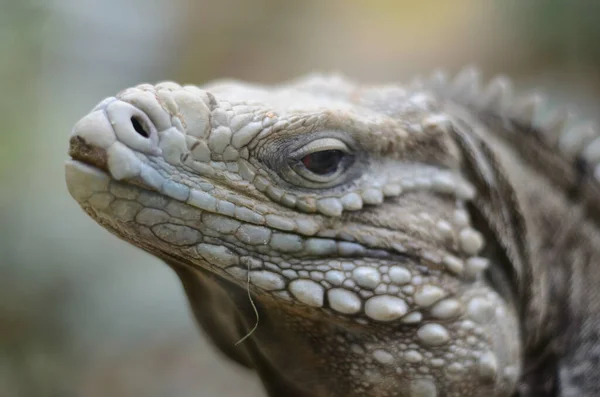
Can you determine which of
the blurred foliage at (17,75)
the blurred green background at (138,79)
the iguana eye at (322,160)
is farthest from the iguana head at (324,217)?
the blurred foliage at (17,75)

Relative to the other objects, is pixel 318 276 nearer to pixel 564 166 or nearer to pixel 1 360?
pixel 564 166

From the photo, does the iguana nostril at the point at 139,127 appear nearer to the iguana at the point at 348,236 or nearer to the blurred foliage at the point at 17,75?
the iguana at the point at 348,236

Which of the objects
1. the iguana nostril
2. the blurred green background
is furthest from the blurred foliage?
the iguana nostril

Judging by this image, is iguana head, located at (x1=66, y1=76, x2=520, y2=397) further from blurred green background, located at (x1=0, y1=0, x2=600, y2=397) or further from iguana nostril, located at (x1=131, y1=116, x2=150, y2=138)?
blurred green background, located at (x1=0, y1=0, x2=600, y2=397)

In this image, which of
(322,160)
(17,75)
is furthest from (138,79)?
(322,160)

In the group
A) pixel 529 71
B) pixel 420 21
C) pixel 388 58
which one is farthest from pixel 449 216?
pixel 420 21

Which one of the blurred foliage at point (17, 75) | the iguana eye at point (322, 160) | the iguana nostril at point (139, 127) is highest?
the blurred foliage at point (17, 75)
